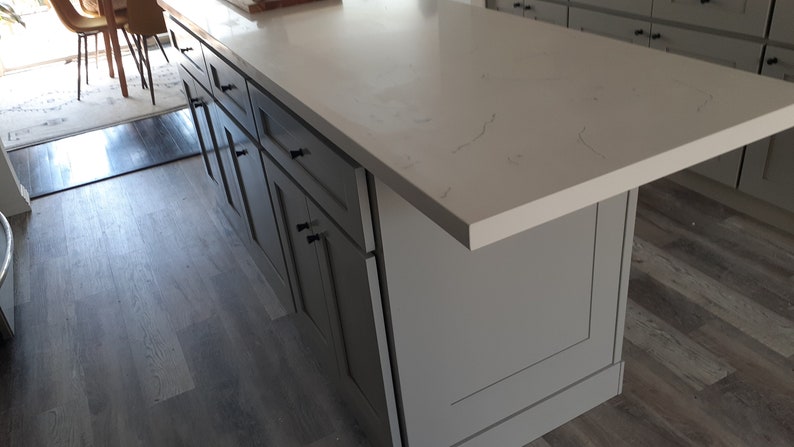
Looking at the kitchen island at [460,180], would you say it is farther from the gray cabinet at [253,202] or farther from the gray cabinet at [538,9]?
Answer: the gray cabinet at [538,9]

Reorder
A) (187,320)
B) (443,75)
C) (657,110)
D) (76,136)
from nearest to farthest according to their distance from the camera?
1. (657,110)
2. (443,75)
3. (187,320)
4. (76,136)

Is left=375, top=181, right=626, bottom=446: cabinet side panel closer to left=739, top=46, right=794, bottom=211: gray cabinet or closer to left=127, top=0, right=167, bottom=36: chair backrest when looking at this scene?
left=739, top=46, right=794, bottom=211: gray cabinet

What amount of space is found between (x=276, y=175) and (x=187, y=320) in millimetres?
854

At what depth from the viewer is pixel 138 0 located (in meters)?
4.12

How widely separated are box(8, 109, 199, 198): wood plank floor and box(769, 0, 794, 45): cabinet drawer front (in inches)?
115

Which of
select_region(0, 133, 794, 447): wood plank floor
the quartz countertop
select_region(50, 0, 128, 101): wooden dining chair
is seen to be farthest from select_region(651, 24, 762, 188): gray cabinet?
select_region(50, 0, 128, 101): wooden dining chair

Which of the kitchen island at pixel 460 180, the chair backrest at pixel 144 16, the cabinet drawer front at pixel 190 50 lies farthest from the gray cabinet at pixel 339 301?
the chair backrest at pixel 144 16

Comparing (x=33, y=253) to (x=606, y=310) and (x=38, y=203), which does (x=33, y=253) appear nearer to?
(x=38, y=203)

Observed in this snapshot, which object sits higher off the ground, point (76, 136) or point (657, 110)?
point (657, 110)

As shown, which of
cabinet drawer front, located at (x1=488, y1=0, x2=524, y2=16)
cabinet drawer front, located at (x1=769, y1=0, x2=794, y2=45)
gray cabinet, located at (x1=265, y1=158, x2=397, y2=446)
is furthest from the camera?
cabinet drawer front, located at (x1=488, y1=0, x2=524, y2=16)

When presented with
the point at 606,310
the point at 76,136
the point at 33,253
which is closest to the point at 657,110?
the point at 606,310

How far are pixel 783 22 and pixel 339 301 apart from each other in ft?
5.77

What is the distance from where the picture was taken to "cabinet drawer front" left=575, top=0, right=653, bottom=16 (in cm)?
250

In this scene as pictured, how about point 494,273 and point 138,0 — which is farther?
point 138,0
